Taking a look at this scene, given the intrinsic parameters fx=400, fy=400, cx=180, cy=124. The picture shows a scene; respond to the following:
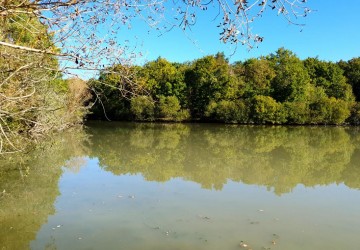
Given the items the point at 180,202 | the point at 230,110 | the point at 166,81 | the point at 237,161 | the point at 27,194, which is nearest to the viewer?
the point at 180,202

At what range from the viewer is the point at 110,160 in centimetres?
1414

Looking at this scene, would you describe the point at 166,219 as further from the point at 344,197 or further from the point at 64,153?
Result: the point at 64,153

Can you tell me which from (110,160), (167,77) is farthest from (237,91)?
(110,160)

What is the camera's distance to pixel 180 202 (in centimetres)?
811

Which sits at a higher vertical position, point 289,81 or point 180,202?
point 289,81

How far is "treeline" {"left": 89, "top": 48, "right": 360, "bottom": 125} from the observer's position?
3538 centimetres

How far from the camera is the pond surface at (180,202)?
5.89 meters

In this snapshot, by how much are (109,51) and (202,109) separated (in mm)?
35587

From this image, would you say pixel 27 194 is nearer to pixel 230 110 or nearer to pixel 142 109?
pixel 230 110

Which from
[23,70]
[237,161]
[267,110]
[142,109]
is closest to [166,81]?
[142,109]

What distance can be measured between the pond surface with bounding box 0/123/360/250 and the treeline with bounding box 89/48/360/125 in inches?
816

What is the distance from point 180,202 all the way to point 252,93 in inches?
1238

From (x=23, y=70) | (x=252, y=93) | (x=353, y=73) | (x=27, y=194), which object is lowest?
(x=27, y=194)

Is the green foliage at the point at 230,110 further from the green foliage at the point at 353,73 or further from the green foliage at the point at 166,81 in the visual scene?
the green foliage at the point at 353,73
